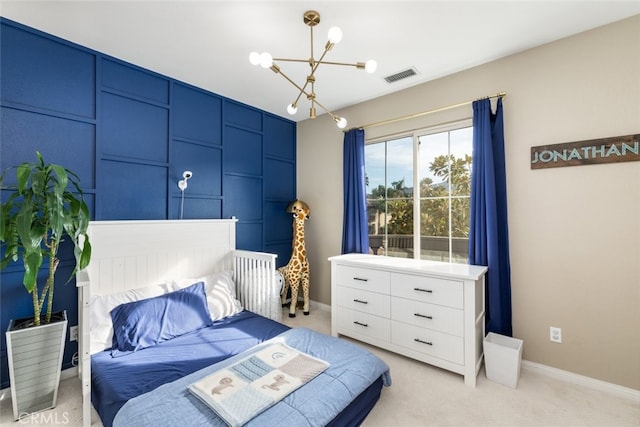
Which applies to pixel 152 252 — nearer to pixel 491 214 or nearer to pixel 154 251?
pixel 154 251

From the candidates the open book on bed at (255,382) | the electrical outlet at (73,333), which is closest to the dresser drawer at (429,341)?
the open book on bed at (255,382)

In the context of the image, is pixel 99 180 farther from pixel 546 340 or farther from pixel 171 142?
pixel 546 340

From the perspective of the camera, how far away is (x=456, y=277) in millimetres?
2189

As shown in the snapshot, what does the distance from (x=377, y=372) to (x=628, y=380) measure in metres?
1.82

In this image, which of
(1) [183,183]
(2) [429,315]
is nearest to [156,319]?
(1) [183,183]

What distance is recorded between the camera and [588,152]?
2.11 meters

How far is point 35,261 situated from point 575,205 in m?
3.81

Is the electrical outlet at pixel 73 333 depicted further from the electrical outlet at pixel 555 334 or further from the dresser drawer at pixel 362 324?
the electrical outlet at pixel 555 334

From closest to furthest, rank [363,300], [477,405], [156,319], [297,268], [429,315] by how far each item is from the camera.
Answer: [477,405], [156,319], [429,315], [363,300], [297,268]

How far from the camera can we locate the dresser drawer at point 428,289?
221 cm

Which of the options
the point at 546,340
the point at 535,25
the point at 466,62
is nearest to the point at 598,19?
the point at 535,25

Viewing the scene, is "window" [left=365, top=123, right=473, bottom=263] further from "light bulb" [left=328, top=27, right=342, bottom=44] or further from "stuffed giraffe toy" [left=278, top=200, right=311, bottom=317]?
"light bulb" [left=328, top=27, right=342, bottom=44]

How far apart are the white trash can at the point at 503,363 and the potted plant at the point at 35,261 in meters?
3.05

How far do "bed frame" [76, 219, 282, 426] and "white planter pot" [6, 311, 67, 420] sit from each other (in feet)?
0.48
